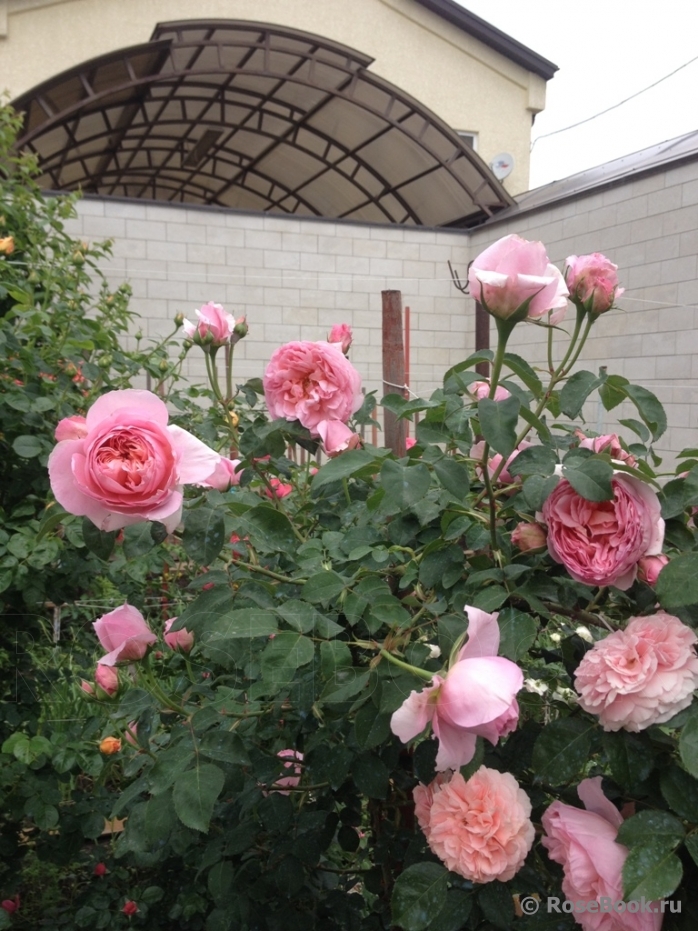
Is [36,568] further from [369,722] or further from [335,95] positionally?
[335,95]

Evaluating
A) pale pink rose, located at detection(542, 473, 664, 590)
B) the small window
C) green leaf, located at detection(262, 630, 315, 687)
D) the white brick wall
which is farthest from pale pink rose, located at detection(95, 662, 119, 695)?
the small window

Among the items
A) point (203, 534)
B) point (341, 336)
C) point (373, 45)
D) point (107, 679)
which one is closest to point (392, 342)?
point (341, 336)

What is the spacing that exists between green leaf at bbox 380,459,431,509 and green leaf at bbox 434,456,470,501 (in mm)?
14

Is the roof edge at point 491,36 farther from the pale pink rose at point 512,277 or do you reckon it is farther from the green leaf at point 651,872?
the green leaf at point 651,872

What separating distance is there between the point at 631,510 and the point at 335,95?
6.96 metres

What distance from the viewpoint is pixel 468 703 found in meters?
0.58

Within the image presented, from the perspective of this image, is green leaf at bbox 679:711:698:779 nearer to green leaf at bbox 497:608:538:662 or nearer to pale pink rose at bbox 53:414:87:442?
green leaf at bbox 497:608:538:662

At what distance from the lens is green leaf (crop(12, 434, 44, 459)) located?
127 centimetres

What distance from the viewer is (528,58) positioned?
8.05 metres

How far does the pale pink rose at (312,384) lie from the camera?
0.91 m

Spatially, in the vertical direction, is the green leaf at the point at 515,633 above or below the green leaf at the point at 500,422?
below

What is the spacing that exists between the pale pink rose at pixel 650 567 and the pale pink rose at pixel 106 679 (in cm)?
65

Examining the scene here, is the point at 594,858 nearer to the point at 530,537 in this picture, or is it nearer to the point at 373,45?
the point at 530,537

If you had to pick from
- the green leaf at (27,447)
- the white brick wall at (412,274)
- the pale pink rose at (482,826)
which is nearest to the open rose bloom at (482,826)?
the pale pink rose at (482,826)
